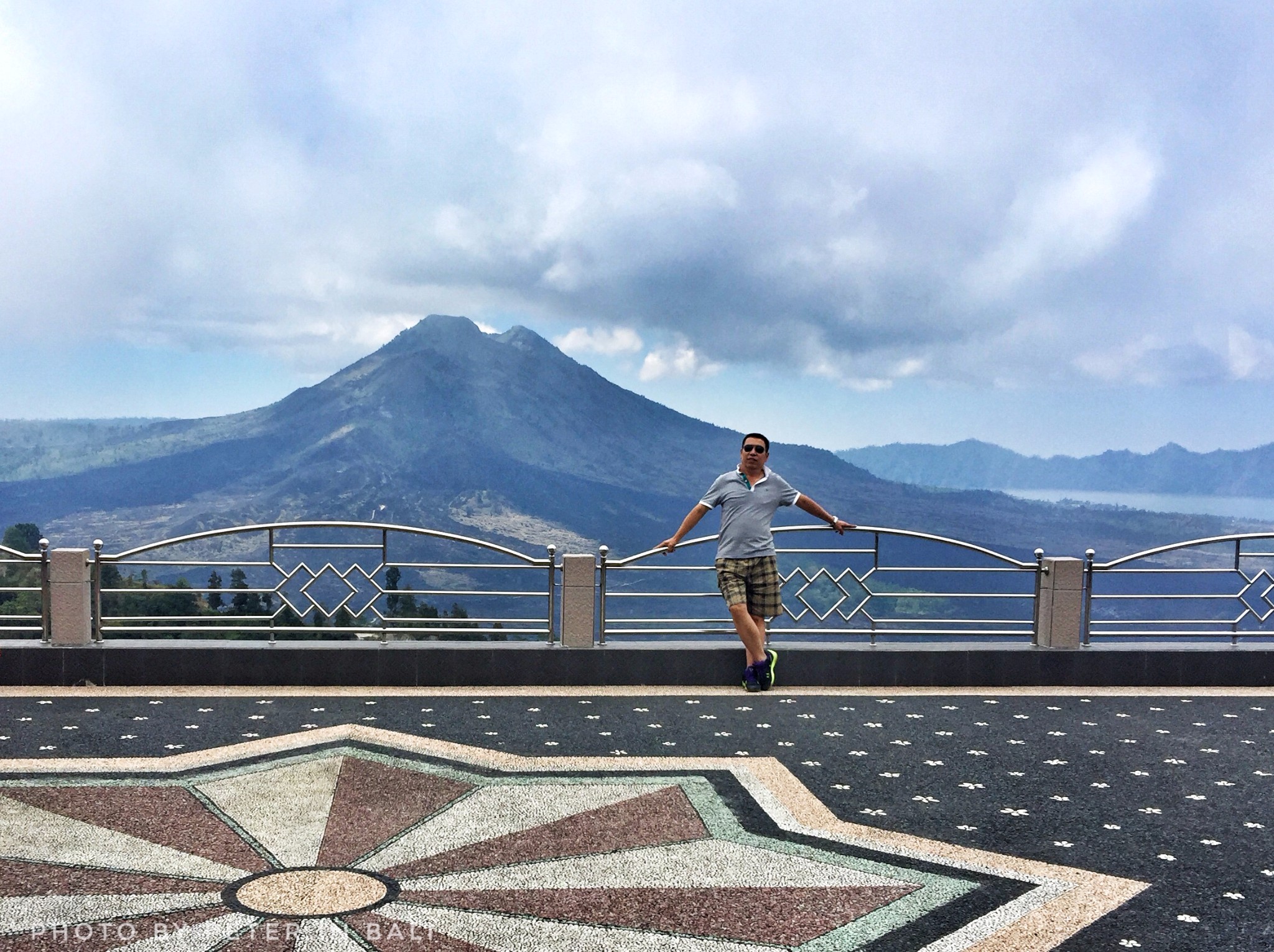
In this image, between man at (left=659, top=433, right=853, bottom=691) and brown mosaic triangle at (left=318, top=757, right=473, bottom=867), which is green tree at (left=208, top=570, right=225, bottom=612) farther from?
man at (left=659, top=433, right=853, bottom=691)

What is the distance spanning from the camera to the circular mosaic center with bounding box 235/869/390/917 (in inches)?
159

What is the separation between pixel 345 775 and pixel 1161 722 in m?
5.84

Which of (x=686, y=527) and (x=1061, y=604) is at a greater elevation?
(x=686, y=527)

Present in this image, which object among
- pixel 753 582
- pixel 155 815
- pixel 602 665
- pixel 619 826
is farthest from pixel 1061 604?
pixel 155 815

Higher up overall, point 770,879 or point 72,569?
point 72,569

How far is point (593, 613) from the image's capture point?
9141mm

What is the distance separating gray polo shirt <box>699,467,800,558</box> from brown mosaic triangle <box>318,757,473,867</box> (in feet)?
11.2

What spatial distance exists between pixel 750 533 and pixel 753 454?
635mm

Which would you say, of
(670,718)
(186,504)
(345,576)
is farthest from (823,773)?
(186,504)

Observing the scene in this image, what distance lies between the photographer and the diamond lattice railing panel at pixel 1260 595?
33.0 feet

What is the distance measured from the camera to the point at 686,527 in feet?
27.8

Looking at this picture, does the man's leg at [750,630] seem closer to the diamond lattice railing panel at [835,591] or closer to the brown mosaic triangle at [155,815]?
the diamond lattice railing panel at [835,591]

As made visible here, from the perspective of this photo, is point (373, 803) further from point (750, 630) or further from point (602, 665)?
point (750, 630)

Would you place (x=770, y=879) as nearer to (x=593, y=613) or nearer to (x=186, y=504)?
(x=593, y=613)
